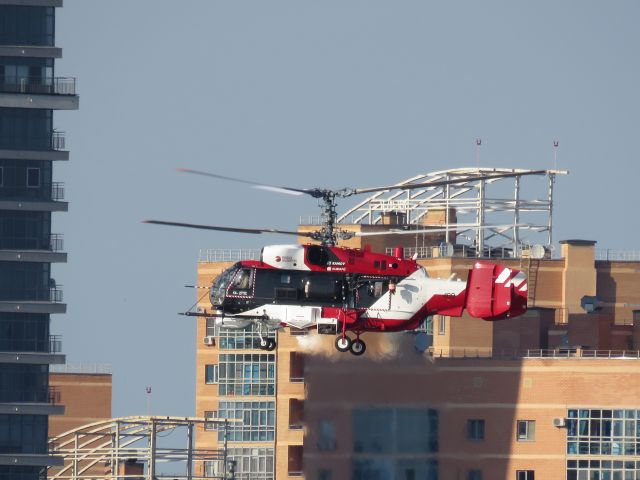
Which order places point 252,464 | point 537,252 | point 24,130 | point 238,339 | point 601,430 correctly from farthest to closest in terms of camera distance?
1. point 238,339
2. point 252,464
3. point 537,252
4. point 24,130
5. point 601,430

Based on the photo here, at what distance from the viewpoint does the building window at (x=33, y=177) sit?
576ft

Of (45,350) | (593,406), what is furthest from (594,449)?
(45,350)

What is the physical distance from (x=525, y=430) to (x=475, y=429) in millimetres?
3583

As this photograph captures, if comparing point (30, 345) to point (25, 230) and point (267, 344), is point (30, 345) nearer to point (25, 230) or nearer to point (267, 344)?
point (25, 230)

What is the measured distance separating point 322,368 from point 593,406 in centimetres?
1888

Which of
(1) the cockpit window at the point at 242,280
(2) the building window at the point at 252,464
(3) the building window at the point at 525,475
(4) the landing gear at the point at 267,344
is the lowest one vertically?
(2) the building window at the point at 252,464

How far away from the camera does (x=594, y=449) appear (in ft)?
529

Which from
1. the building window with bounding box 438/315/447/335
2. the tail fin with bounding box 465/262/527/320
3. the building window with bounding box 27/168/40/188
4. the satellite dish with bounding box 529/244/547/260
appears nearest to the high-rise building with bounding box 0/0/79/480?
the building window with bounding box 27/168/40/188

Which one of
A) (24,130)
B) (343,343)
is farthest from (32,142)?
(343,343)

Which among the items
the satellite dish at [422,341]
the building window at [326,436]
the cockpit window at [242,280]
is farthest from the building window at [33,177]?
the cockpit window at [242,280]

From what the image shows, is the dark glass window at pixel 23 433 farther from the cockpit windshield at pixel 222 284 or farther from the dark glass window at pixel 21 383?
the cockpit windshield at pixel 222 284

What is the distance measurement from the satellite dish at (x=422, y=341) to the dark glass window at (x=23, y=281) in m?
30.3

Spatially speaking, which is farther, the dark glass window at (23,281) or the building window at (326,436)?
the dark glass window at (23,281)

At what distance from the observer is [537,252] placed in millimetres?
181125
